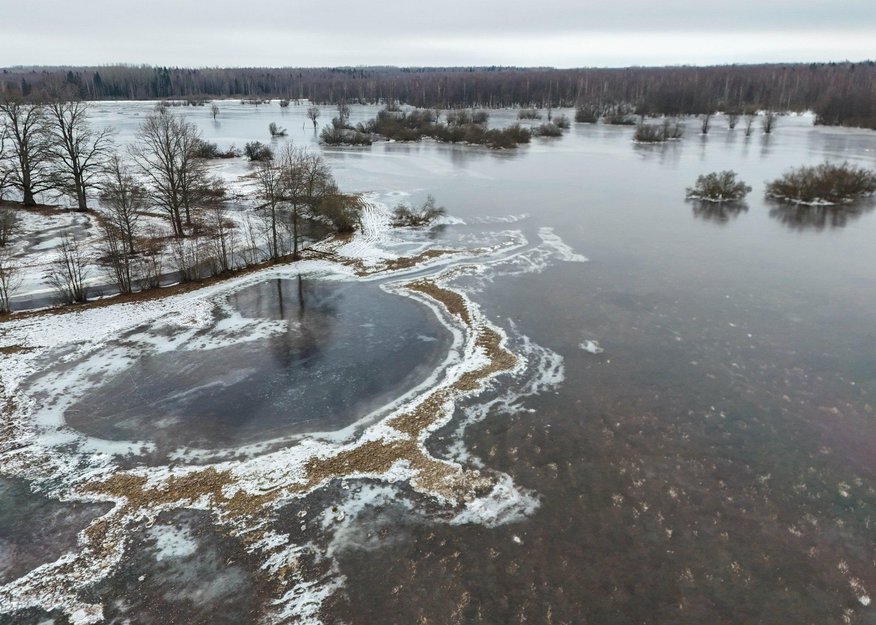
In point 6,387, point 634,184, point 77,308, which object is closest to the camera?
point 6,387

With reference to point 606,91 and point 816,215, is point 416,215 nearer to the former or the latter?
point 816,215

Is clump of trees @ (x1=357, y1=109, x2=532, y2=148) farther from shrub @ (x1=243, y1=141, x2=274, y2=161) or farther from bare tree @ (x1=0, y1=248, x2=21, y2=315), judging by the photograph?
bare tree @ (x1=0, y1=248, x2=21, y2=315)

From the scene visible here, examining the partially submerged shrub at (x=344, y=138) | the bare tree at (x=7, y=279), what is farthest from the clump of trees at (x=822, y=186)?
the partially submerged shrub at (x=344, y=138)

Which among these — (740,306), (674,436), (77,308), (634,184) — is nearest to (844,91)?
(634,184)

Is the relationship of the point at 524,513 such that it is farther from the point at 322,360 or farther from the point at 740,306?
the point at 740,306

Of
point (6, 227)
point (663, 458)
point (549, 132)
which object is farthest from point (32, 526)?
point (549, 132)
